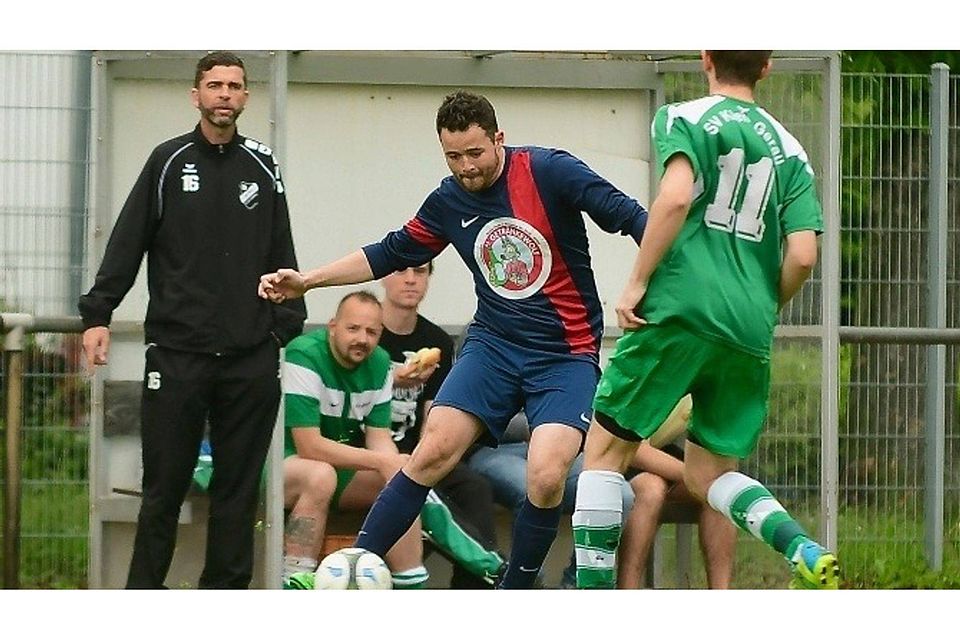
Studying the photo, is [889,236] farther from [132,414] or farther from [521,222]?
[132,414]

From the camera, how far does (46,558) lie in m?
7.95

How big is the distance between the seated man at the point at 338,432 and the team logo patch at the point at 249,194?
1.99ft

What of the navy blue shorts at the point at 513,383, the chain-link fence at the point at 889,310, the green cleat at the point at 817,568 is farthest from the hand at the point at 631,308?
the chain-link fence at the point at 889,310

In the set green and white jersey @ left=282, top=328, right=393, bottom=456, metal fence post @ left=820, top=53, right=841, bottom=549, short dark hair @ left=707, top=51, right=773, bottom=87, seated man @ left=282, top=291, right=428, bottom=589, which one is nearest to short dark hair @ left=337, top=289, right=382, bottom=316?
seated man @ left=282, top=291, right=428, bottom=589

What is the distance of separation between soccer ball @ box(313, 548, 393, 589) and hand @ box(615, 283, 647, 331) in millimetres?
1480

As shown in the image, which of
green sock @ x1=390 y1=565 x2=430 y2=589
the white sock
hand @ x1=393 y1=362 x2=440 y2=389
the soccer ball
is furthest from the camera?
hand @ x1=393 y1=362 x2=440 y2=389

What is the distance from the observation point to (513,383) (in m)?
7.04

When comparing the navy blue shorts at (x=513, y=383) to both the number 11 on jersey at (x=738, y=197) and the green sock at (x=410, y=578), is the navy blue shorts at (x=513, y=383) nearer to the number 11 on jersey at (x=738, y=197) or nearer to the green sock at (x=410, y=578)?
the green sock at (x=410, y=578)

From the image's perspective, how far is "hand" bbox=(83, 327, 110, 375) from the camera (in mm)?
7172

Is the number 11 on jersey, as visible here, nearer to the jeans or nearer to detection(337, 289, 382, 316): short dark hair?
the jeans

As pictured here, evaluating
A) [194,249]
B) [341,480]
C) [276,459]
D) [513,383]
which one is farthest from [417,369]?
[194,249]

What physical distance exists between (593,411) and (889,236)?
2699mm

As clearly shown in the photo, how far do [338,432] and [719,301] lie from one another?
194 centimetres

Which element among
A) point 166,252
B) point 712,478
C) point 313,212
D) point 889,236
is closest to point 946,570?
point 889,236
